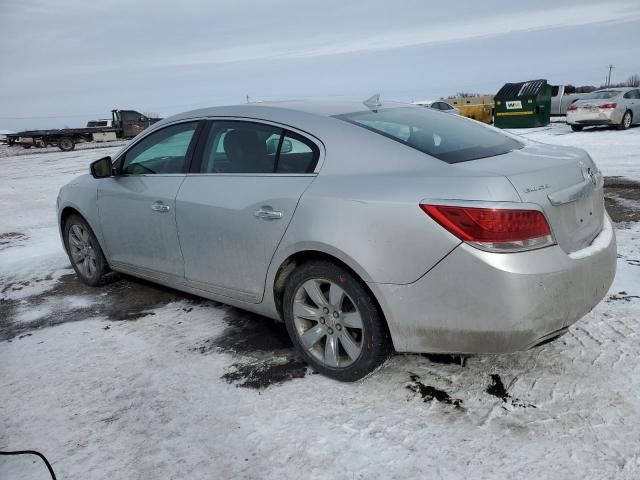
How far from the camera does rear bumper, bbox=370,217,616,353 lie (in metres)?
2.37

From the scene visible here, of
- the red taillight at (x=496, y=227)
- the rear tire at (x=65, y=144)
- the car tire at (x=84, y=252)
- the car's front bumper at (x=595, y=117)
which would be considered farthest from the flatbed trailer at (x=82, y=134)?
the red taillight at (x=496, y=227)

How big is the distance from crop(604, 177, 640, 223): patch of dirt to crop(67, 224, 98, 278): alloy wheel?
5471 mm

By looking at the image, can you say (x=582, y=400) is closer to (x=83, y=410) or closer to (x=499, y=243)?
(x=499, y=243)

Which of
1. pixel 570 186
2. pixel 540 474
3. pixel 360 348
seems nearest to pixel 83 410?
pixel 360 348

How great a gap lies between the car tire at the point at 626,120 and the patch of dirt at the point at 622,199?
10.4 metres

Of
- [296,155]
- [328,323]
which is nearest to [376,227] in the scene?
[328,323]

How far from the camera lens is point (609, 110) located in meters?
17.2

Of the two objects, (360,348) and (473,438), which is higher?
(360,348)

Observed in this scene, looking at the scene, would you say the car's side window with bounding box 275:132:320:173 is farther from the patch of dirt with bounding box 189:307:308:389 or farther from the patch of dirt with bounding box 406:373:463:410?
the patch of dirt with bounding box 406:373:463:410

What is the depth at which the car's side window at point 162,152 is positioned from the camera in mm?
3828

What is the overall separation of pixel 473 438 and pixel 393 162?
137 centimetres

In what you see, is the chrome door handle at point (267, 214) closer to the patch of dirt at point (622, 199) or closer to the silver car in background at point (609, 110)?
the patch of dirt at point (622, 199)

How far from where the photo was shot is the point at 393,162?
2.75m

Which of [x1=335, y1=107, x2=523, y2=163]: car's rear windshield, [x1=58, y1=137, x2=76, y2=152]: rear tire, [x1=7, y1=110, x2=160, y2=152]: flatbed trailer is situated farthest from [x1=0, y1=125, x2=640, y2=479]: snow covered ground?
[x1=7, y1=110, x2=160, y2=152]: flatbed trailer
